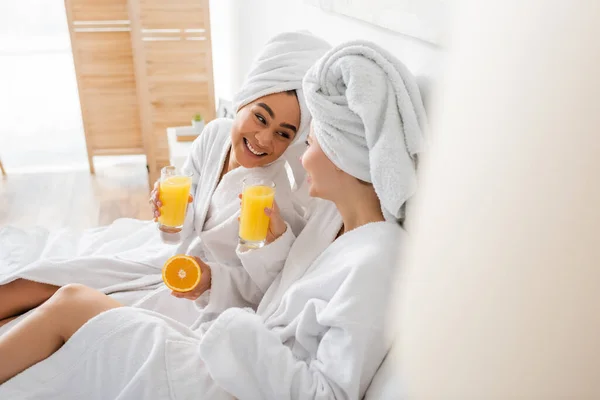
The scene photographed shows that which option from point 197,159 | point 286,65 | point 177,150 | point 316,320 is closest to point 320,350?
point 316,320

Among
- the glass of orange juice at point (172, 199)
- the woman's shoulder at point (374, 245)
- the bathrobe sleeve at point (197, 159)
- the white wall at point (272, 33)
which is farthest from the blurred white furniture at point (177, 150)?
the woman's shoulder at point (374, 245)

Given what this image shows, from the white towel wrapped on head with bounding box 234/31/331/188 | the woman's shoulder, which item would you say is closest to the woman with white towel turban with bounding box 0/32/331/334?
the white towel wrapped on head with bounding box 234/31/331/188

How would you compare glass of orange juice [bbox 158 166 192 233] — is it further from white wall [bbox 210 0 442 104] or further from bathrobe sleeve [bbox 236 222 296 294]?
white wall [bbox 210 0 442 104]

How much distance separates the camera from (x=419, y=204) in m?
0.29

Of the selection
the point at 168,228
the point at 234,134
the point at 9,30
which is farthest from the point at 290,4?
the point at 9,30

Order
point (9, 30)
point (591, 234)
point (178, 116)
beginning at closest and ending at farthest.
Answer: point (591, 234)
point (178, 116)
point (9, 30)

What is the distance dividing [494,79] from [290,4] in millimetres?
2136

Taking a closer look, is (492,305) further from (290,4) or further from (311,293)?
(290,4)

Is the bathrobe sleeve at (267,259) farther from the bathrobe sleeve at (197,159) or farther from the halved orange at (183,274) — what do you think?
the bathrobe sleeve at (197,159)

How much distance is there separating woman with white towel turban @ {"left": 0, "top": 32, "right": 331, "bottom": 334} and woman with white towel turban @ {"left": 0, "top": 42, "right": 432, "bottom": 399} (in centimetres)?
26

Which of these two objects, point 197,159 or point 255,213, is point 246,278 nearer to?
point 255,213

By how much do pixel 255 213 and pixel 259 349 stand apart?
45 cm

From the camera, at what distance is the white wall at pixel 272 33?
1214 millimetres

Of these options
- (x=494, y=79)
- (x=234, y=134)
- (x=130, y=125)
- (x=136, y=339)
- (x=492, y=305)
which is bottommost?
(x=130, y=125)
